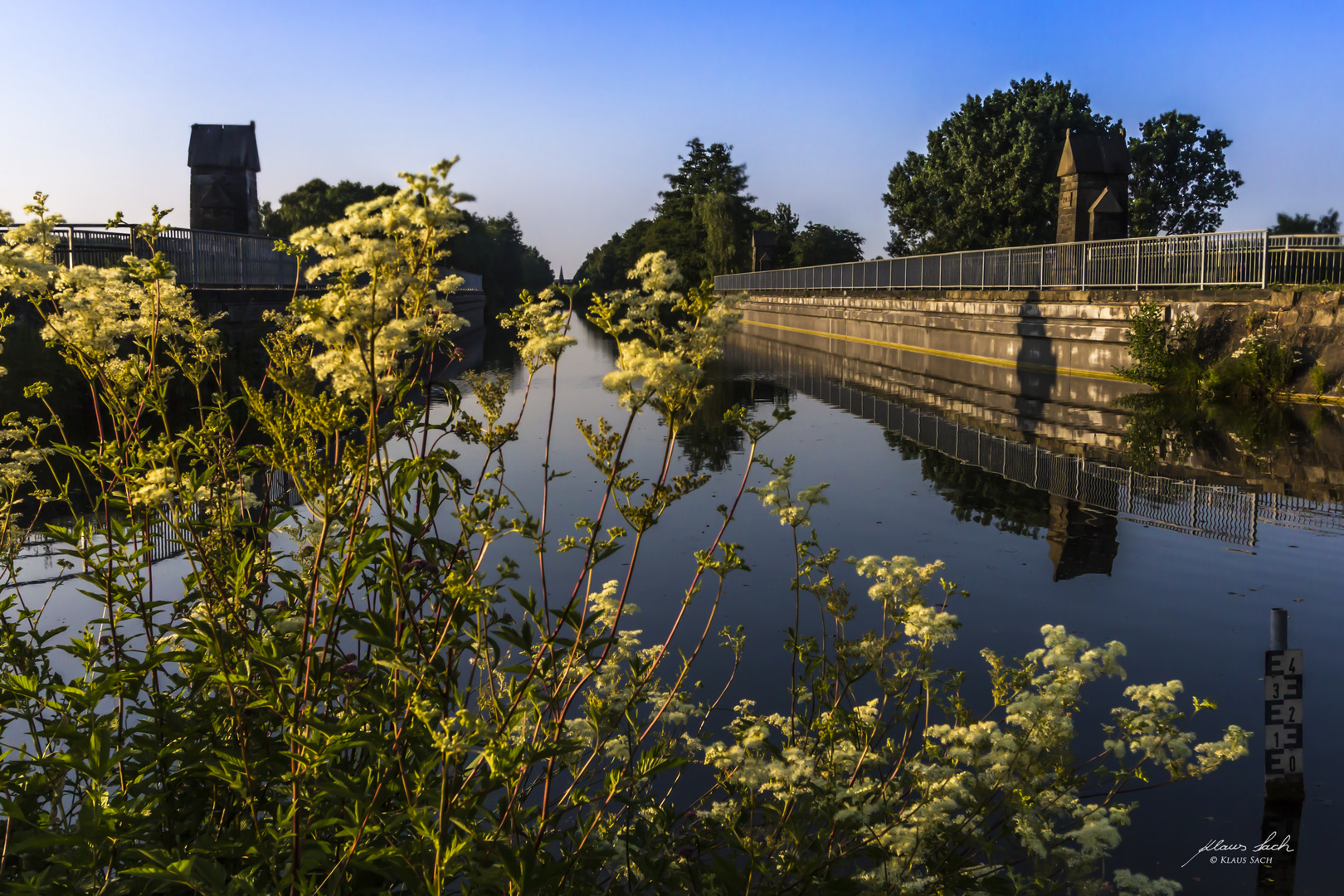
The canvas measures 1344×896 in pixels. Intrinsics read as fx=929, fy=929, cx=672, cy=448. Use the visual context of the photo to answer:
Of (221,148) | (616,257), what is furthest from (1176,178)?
(616,257)

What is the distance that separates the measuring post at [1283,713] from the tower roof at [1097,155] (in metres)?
23.1

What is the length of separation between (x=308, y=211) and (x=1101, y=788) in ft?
303

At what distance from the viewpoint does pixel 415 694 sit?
1.98 metres

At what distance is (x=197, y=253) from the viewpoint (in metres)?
17.7

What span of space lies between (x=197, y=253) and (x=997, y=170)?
3941 centimetres

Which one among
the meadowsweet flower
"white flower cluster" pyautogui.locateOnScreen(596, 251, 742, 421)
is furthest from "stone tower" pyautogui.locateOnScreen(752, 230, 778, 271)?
the meadowsweet flower

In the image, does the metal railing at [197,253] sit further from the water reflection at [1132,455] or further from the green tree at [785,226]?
the green tree at [785,226]

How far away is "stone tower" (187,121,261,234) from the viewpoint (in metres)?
40.1

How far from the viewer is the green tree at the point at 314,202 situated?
279 feet

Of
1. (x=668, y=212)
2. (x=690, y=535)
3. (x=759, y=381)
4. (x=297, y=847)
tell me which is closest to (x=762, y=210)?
(x=668, y=212)

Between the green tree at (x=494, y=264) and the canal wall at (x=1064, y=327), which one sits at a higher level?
the green tree at (x=494, y=264)

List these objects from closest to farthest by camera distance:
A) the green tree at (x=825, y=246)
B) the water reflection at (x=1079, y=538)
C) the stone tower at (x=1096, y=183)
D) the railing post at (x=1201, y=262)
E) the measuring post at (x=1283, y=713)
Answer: the measuring post at (x=1283, y=713)
the water reflection at (x=1079, y=538)
the railing post at (x=1201, y=262)
the stone tower at (x=1096, y=183)
the green tree at (x=825, y=246)

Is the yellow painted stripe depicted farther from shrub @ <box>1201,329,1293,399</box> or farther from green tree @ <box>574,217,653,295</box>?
green tree @ <box>574,217,653,295</box>

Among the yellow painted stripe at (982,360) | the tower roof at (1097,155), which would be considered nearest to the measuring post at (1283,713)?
the yellow painted stripe at (982,360)
